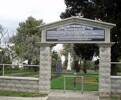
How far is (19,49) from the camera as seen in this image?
60.4 m

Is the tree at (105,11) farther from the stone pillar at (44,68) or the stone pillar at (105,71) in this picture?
the stone pillar at (44,68)

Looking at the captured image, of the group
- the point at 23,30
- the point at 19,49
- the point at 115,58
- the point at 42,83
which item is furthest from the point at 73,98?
the point at 23,30

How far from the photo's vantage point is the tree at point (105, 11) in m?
31.1

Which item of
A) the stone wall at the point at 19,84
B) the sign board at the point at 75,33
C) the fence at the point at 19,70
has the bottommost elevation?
the stone wall at the point at 19,84

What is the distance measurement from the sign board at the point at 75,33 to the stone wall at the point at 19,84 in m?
2.63

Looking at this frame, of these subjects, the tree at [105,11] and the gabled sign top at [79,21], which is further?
the tree at [105,11]

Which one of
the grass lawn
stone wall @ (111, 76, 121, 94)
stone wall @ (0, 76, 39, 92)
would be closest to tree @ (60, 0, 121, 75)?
the grass lawn

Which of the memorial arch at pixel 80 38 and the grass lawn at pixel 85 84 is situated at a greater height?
the memorial arch at pixel 80 38

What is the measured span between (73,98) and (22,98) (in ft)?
8.69

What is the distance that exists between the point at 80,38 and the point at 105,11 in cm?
1388

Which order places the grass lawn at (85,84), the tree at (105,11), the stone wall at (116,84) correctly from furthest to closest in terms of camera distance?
1. the tree at (105,11)
2. the grass lawn at (85,84)
3. the stone wall at (116,84)

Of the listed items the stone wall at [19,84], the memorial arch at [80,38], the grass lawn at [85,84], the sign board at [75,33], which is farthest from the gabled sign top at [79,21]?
the grass lawn at [85,84]

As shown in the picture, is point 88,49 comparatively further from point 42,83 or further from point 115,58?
point 42,83

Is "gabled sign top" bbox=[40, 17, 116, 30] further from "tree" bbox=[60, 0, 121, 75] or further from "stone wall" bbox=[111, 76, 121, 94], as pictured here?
"tree" bbox=[60, 0, 121, 75]
